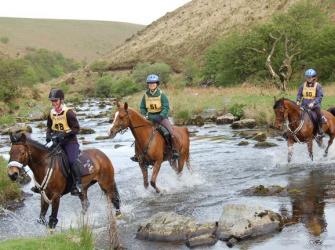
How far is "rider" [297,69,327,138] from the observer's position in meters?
17.5

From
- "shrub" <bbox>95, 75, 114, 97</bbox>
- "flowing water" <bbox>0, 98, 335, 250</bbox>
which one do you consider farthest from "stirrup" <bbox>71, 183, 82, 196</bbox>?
"shrub" <bbox>95, 75, 114, 97</bbox>

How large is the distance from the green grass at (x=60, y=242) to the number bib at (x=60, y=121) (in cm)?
280

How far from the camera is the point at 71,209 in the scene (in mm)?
13492

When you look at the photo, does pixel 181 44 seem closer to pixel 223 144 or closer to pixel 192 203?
pixel 223 144

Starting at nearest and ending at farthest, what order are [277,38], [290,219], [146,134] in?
[290,219], [146,134], [277,38]

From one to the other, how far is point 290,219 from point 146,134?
4996 mm

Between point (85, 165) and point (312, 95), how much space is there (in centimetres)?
987

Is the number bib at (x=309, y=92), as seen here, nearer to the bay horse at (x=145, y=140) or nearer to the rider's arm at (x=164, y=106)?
the rider's arm at (x=164, y=106)

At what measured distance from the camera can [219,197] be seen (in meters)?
13.8

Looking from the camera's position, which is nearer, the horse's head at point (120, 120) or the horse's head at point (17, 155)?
the horse's head at point (17, 155)

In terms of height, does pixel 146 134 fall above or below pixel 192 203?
above

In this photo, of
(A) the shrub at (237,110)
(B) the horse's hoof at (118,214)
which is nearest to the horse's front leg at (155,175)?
(B) the horse's hoof at (118,214)

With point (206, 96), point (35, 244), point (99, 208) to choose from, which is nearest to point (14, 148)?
point (35, 244)

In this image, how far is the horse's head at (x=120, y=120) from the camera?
13.1m
